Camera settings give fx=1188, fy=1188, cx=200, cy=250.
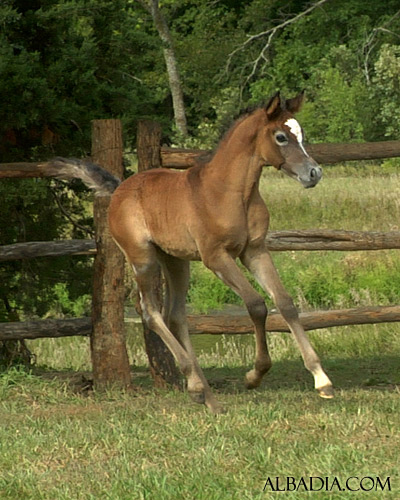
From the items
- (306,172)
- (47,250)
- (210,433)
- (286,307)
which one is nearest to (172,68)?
(47,250)

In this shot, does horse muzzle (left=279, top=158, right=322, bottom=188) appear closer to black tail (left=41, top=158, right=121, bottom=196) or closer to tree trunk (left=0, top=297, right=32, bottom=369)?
black tail (left=41, top=158, right=121, bottom=196)

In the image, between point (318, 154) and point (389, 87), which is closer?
point (318, 154)

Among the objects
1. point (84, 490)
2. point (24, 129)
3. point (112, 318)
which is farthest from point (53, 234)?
point (84, 490)

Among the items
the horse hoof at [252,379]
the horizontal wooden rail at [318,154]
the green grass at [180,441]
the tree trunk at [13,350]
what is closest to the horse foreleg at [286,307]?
the green grass at [180,441]

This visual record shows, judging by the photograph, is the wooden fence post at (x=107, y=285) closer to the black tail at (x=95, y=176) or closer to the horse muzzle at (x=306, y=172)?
the black tail at (x=95, y=176)

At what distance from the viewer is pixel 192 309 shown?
49.1 feet

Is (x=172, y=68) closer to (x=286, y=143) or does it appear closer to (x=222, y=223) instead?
(x=222, y=223)

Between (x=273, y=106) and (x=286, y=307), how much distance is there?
1.05 m

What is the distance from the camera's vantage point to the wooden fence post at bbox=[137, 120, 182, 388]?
807 centimetres

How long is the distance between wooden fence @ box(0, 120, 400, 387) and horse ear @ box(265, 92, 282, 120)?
1923 millimetres

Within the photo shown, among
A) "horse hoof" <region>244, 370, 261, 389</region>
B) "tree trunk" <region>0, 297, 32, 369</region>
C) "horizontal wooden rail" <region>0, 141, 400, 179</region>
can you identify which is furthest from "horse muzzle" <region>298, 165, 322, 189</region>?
"tree trunk" <region>0, 297, 32, 369</region>

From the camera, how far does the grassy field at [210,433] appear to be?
16.1 ft

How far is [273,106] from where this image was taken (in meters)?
6.12

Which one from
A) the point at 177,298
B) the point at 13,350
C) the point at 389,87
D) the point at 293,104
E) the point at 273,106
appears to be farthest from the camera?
the point at 389,87
